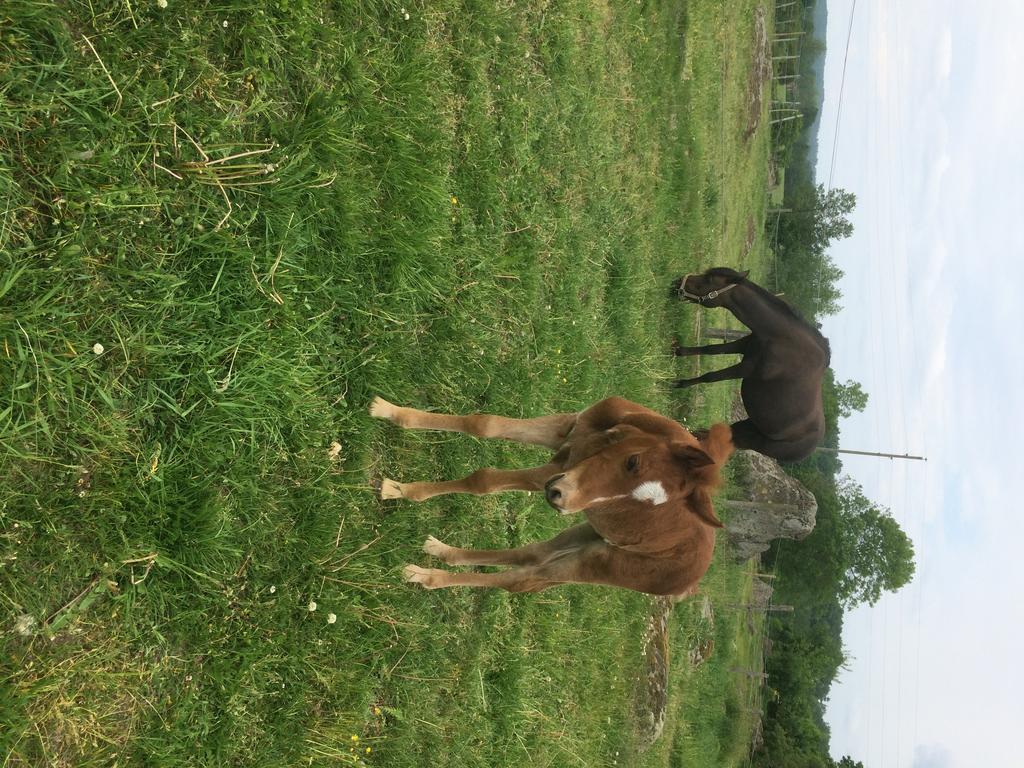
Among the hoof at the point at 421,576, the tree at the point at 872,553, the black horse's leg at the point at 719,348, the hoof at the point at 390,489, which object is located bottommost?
the tree at the point at 872,553

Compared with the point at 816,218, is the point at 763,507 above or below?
below

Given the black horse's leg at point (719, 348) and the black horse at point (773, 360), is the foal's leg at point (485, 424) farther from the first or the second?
the black horse's leg at point (719, 348)

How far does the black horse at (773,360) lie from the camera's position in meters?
8.99

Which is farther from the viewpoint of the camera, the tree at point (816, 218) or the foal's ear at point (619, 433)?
the tree at point (816, 218)

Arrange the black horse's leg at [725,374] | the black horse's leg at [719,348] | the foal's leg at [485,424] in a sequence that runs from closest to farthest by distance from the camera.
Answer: the foal's leg at [485,424] < the black horse's leg at [725,374] < the black horse's leg at [719,348]

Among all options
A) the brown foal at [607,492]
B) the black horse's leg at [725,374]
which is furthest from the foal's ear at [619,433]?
the black horse's leg at [725,374]

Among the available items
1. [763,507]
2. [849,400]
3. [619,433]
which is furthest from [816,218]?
[619,433]

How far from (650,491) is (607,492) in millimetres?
306

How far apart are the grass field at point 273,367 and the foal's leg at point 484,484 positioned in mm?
163

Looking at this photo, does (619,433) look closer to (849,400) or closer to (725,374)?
(725,374)

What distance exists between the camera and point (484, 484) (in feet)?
15.7

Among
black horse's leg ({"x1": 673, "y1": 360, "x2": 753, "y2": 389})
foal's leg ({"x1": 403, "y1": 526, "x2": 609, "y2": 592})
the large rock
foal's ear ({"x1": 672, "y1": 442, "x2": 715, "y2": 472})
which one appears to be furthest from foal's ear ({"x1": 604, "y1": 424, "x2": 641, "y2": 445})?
the large rock

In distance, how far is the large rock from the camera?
45.7 feet

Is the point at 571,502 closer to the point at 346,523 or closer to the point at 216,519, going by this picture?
the point at 346,523
